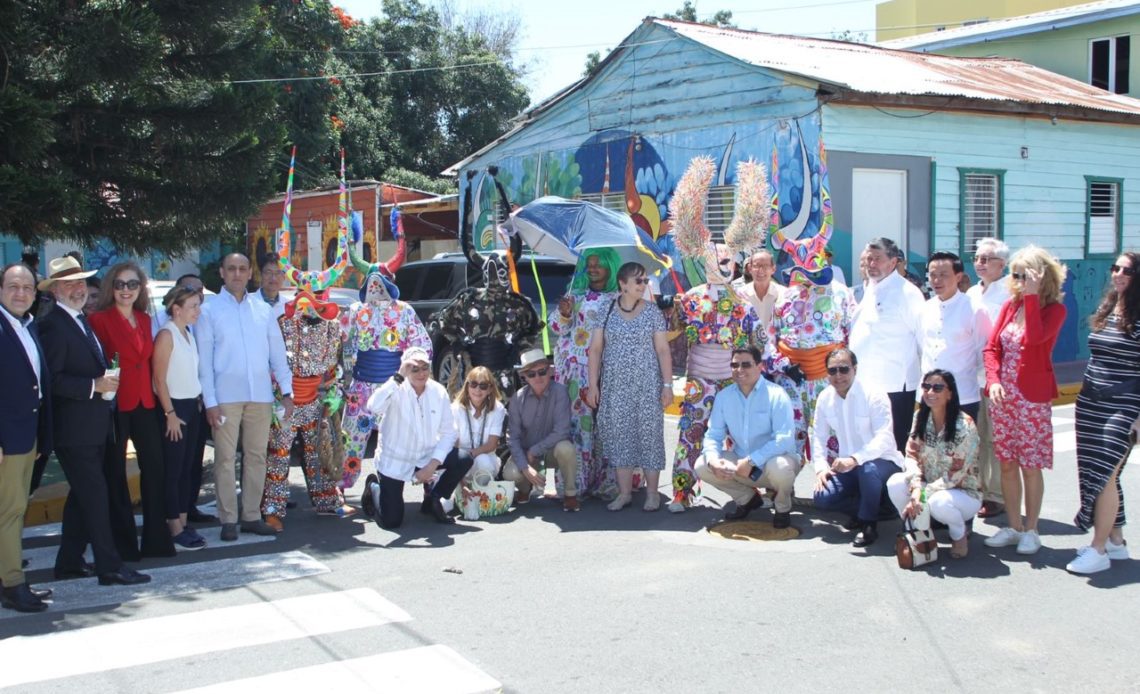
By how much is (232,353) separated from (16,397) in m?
1.73

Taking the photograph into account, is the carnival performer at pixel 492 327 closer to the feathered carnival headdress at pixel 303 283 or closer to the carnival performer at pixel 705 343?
the feathered carnival headdress at pixel 303 283

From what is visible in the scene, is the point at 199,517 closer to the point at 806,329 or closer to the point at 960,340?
the point at 806,329

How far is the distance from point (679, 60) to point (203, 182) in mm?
9759

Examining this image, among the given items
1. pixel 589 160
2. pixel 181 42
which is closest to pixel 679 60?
pixel 589 160

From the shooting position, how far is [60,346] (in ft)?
20.2

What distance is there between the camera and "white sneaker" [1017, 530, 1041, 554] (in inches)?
262

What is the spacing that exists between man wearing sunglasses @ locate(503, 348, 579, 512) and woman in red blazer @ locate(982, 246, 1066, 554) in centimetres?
308

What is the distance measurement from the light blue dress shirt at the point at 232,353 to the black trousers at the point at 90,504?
42.1 inches

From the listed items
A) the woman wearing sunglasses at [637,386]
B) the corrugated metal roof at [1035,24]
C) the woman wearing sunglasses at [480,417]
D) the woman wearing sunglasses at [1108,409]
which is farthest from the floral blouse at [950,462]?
the corrugated metal roof at [1035,24]

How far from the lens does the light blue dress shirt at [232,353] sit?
7.37m

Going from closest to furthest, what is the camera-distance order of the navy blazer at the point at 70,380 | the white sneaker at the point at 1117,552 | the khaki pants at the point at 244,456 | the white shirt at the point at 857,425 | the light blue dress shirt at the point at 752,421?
the navy blazer at the point at 70,380, the white sneaker at the point at 1117,552, the white shirt at the point at 857,425, the khaki pants at the point at 244,456, the light blue dress shirt at the point at 752,421

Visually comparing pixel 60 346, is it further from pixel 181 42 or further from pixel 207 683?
pixel 181 42

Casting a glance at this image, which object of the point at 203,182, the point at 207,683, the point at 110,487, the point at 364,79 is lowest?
the point at 207,683

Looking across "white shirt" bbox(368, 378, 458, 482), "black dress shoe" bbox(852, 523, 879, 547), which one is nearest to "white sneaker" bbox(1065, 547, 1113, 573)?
"black dress shoe" bbox(852, 523, 879, 547)
